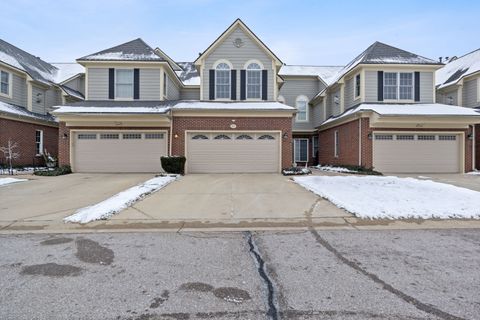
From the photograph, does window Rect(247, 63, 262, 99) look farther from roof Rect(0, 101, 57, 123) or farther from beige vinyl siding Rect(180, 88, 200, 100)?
roof Rect(0, 101, 57, 123)

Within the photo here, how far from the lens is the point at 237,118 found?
52.1ft

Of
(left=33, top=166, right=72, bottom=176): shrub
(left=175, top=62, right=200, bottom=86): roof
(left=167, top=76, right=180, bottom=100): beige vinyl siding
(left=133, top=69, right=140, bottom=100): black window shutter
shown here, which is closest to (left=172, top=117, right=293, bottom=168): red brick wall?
(left=133, top=69, right=140, bottom=100): black window shutter

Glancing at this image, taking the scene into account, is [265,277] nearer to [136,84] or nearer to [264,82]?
[264,82]

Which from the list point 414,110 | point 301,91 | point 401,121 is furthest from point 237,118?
point 301,91

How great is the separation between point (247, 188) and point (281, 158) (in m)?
6.09

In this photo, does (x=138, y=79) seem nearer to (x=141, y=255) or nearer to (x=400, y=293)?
(x=141, y=255)

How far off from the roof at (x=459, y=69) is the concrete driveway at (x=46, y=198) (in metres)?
22.6

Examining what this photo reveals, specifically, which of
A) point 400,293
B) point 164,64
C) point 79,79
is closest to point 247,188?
point 400,293

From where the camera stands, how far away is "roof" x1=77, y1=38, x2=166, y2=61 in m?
17.1

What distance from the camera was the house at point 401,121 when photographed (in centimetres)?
1608

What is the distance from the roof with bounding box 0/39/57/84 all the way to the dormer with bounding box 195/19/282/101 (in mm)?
11971

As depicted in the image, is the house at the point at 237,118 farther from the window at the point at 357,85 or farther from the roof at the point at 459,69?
the roof at the point at 459,69

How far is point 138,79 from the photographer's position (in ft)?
56.6

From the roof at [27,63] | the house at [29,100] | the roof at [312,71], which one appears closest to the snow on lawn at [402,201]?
the roof at [312,71]
